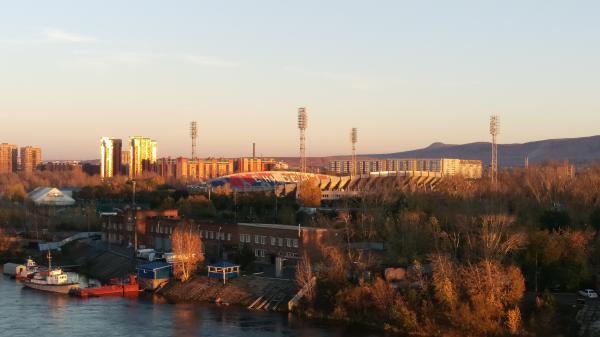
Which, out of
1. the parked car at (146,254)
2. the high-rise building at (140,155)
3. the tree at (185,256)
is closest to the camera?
the tree at (185,256)

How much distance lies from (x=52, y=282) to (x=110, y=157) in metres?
58.9

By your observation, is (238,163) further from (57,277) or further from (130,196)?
(57,277)

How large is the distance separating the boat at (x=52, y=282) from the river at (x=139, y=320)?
120 cm

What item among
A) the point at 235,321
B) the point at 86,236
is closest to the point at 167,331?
the point at 235,321

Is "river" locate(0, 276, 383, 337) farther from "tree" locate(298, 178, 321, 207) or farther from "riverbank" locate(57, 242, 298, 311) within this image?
"tree" locate(298, 178, 321, 207)

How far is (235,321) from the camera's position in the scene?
16328mm

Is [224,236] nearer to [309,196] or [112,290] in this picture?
[112,290]

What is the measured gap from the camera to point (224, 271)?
19656mm

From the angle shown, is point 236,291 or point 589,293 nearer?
point 589,293

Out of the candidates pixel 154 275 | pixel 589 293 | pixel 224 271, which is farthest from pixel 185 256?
pixel 589 293

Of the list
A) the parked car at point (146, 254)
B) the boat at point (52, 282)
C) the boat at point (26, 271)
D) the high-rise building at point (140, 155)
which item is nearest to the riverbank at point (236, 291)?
the parked car at point (146, 254)

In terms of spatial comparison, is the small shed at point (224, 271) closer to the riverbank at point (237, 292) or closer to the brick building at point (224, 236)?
the riverbank at point (237, 292)

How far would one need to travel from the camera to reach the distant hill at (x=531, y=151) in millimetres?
129500

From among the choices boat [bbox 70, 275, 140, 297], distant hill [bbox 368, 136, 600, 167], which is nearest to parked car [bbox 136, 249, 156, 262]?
boat [bbox 70, 275, 140, 297]
